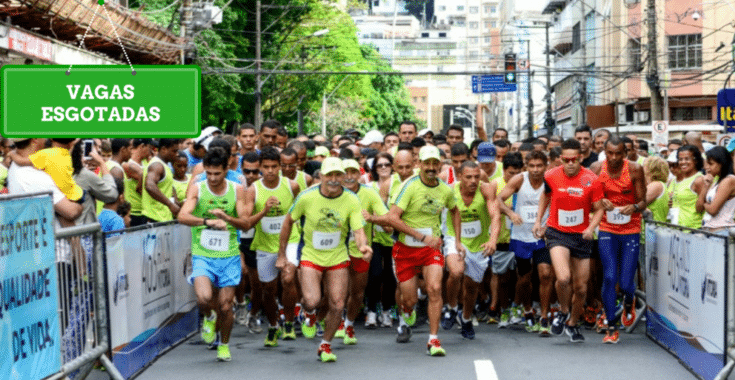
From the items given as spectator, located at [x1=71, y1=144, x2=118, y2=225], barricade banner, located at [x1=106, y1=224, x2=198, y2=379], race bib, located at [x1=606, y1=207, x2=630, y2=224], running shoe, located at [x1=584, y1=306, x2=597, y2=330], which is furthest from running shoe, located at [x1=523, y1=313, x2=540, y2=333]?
spectator, located at [x1=71, y1=144, x2=118, y2=225]

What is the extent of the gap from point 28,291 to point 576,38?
6522cm

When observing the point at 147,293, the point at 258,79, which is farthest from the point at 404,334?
the point at 258,79

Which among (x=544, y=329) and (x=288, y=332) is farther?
(x=544, y=329)

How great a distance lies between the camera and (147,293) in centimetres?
1023

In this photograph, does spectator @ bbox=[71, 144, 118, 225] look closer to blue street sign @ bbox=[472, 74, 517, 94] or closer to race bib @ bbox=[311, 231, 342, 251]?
race bib @ bbox=[311, 231, 342, 251]

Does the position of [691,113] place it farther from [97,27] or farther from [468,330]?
[468,330]

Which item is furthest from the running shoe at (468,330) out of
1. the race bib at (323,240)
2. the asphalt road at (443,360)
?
the race bib at (323,240)

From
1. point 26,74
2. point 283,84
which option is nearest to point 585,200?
point 26,74

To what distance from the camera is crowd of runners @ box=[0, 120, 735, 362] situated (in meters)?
10.5

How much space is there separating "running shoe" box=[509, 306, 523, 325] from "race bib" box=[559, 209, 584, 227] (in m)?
1.74

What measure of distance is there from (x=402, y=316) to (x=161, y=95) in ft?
15.0

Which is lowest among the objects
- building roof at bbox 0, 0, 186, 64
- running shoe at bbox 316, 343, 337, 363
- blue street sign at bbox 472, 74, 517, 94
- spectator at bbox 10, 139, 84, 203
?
running shoe at bbox 316, 343, 337, 363

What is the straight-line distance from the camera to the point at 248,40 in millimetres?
51156

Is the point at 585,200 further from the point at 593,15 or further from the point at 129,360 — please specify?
the point at 593,15
